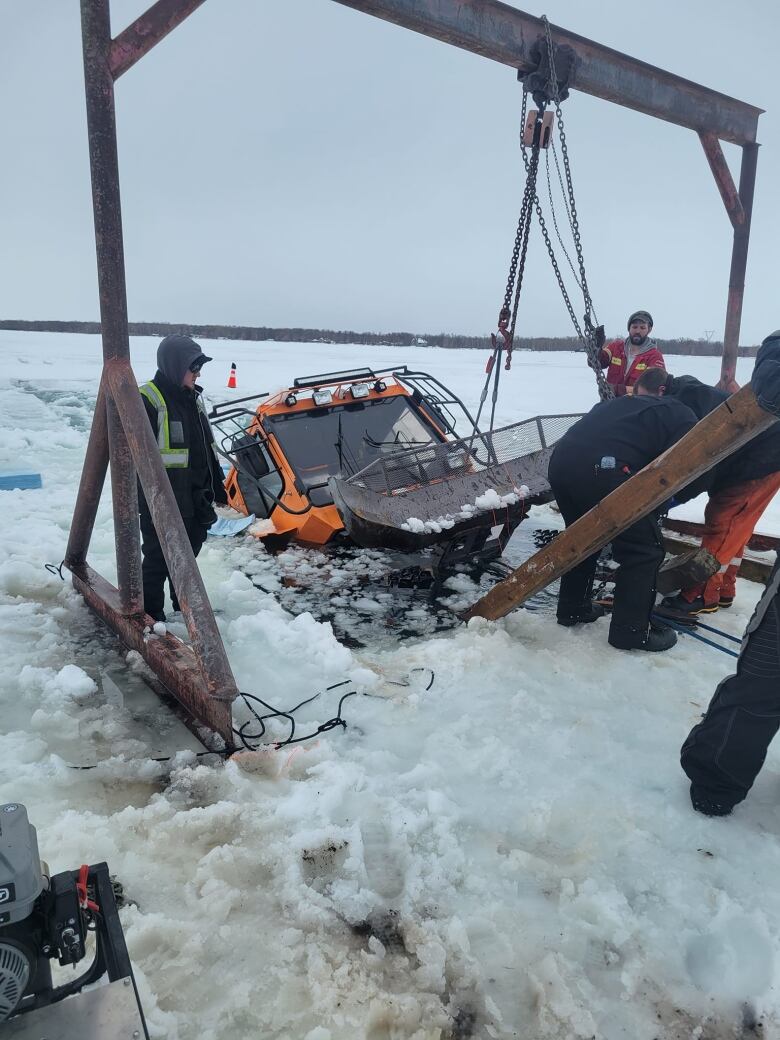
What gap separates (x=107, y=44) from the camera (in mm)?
3354

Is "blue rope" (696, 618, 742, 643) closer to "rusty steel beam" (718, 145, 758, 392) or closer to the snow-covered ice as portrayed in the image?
the snow-covered ice

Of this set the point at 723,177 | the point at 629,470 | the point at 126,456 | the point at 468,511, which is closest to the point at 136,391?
the point at 126,456

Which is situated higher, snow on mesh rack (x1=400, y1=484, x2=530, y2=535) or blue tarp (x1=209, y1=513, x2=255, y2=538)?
snow on mesh rack (x1=400, y1=484, x2=530, y2=535)

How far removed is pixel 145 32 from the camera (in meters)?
3.43

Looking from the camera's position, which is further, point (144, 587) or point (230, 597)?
point (230, 597)

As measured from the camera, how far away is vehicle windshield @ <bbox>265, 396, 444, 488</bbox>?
252 inches

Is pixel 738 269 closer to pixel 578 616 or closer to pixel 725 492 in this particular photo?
pixel 725 492

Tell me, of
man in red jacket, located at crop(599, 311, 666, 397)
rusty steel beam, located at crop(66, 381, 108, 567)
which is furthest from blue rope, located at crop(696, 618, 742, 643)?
rusty steel beam, located at crop(66, 381, 108, 567)

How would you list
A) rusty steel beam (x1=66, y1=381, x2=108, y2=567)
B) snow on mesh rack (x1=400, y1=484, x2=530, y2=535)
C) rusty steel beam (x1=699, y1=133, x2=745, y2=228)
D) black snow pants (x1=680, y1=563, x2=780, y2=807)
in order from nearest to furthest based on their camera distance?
black snow pants (x1=680, y1=563, x2=780, y2=807) → rusty steel beam (x1=66, y1=381, x2=108, y2=567) → snow on mesh rack (x1=400, y1=484, x2=530, y2=535) → rusty steel beam (x1=699, y1=133, x2=745, y2=228)

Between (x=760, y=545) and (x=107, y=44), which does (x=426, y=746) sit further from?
(x=760, y=545)

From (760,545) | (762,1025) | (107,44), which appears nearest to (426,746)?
(762,1025)

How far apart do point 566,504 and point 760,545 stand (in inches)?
97.4

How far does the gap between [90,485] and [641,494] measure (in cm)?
331

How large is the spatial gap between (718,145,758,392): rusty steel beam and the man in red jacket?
968mm
